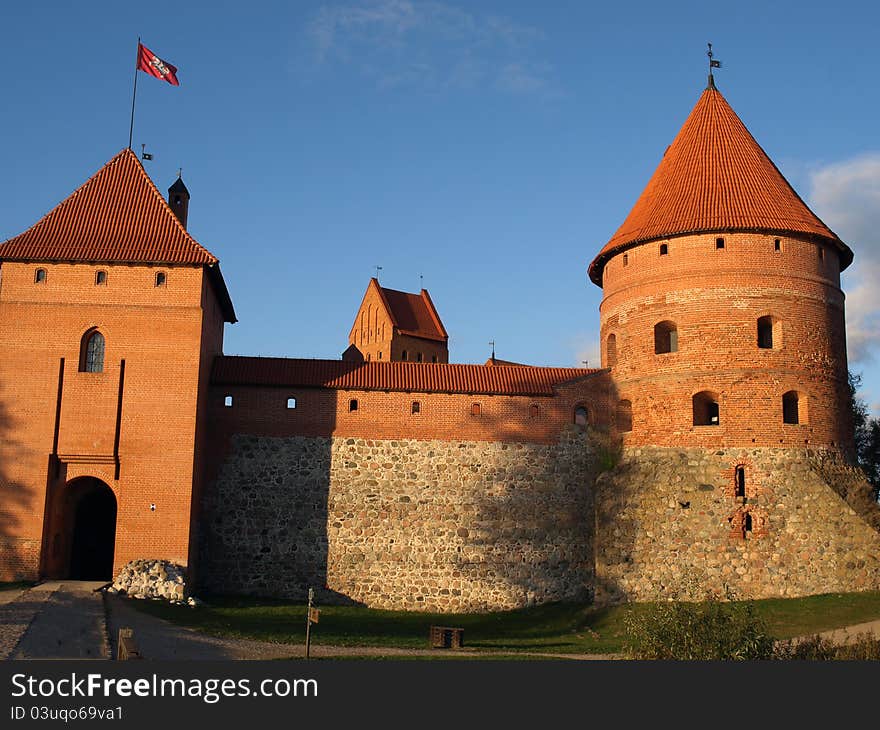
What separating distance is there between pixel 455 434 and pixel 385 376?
2.06 meters

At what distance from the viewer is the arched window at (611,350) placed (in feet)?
74.5

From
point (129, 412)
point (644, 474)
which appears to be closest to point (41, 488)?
point (129, 412)

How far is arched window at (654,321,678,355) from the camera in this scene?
71.3ft

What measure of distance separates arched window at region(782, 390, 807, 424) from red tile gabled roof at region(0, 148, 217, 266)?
12.5m

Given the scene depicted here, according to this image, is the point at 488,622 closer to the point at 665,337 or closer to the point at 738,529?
the point at 738,529

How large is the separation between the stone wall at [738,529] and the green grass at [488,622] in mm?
563

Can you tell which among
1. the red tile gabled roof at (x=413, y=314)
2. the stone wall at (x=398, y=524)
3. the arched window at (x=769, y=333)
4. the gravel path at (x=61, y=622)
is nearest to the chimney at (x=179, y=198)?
the stone wall at (x=398, y=524)

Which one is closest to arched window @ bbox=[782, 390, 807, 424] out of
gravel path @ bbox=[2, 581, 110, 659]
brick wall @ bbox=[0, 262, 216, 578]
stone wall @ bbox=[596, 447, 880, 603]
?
stone wall @ bbox=[596, 447, 880, 603]

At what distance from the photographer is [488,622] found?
20016 mm

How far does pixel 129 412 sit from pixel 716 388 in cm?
1209

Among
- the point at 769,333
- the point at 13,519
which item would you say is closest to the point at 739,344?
the point at 769,333

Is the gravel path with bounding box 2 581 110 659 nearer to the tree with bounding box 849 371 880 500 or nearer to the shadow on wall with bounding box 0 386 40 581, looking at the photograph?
the shadow on wall with bounding box 0 386 40 581

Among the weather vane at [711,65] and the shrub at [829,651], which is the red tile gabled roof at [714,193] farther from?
the shrub at [829,651]

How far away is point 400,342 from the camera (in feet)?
136
